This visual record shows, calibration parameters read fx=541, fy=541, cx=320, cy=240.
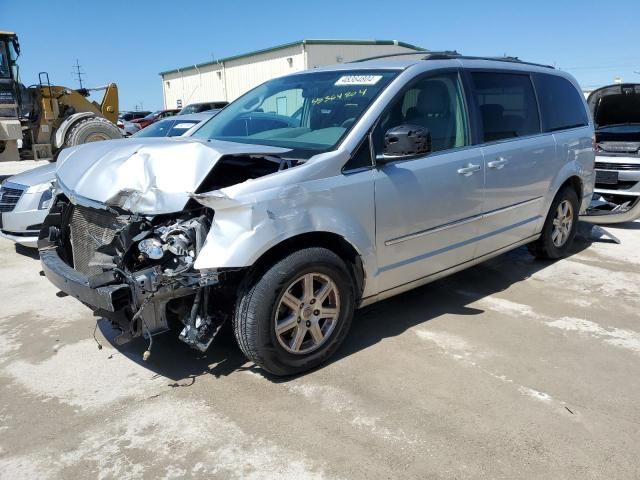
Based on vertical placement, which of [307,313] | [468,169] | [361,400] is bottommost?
[361,400]

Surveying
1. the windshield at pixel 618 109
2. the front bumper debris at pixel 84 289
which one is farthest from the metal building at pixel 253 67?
the front bumper debris at pixel 84 289

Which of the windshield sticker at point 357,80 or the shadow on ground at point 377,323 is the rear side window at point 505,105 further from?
the shadow on ground at point 377,323

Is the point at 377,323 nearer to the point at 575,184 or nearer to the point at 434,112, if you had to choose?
the point at 434,112

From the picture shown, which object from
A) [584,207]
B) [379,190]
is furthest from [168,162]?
[584,207]

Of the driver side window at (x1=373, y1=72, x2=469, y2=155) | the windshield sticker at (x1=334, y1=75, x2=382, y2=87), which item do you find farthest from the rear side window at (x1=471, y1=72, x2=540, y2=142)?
the windshield sticker at (x1=334, y1=75, x2=382, y2=87)

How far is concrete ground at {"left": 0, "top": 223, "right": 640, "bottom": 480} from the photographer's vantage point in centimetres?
259

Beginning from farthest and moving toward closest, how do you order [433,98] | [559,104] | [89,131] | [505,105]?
[89,131] < [559,104] < [505,105] < [433,98]

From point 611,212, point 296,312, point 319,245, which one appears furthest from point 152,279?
point 611,212

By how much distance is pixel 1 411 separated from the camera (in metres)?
3.06

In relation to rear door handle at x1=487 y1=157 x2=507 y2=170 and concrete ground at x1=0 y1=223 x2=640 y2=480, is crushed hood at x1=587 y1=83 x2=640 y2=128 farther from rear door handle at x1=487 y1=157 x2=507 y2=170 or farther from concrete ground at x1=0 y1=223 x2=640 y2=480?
rear door handle at x1=487 y1=157 x2=507 y2=170

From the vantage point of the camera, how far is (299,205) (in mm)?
3117

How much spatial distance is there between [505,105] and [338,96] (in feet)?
5.45

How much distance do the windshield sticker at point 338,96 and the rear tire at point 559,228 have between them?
2.65 m

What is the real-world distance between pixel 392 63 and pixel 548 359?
2376 mm
